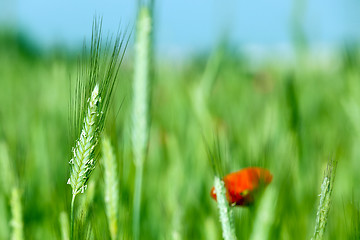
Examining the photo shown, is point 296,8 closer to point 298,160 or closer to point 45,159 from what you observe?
point 298,160

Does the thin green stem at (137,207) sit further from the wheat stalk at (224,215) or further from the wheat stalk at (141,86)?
the wheat stalk at (224,215)

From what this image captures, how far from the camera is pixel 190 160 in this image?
2.37 feet

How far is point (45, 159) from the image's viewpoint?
2.30 feet

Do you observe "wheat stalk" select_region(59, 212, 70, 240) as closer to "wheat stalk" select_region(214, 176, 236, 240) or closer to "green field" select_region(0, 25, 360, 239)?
"green field" select_region(0, 25, 360, 239)

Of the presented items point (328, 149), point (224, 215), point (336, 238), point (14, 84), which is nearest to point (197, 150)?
point (328, 149)

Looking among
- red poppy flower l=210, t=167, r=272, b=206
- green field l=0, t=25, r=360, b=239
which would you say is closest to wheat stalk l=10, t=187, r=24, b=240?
green field l=0, t=25, r=360, b=239

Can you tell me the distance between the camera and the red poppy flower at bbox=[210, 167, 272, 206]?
352 mm

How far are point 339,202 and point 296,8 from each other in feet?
1.09

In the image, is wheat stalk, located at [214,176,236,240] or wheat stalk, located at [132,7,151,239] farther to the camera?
wheat stalk, located at [132,7,151,239]

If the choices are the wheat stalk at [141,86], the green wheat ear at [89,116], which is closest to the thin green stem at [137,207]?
the wheat stalk at [141,86]

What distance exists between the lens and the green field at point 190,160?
1.30ft

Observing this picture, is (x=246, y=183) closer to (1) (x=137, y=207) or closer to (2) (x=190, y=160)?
(1) (x=137, y=207)

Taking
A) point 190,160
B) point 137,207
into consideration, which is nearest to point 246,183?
point 137,207

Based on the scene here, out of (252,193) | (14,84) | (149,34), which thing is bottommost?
(14,84)
